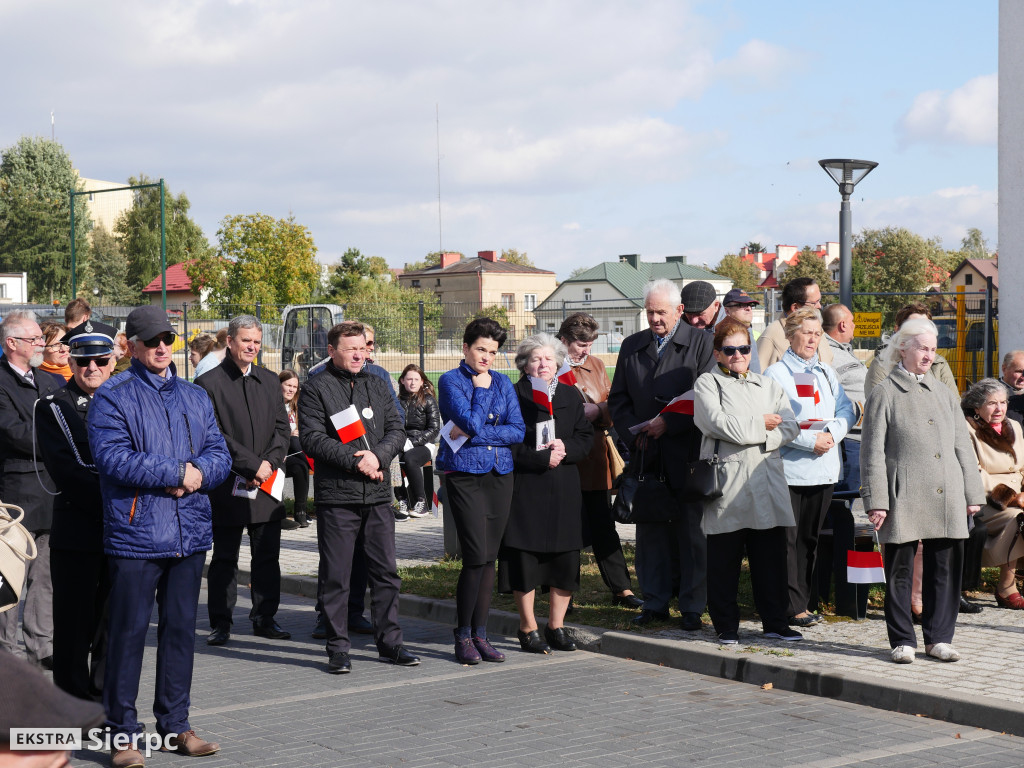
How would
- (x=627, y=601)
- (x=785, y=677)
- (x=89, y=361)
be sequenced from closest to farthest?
(x=89, y=361)
(x=785, y=677)
(x=627, y=601)

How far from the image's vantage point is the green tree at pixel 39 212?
273ft

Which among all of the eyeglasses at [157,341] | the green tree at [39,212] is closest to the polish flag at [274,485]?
the eyeglasses at [157,341]

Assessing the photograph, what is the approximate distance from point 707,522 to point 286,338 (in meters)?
17.7

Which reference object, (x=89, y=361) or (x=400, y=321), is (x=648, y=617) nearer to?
(x=89, y=361)

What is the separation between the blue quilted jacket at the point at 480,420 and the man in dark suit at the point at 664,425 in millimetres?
972

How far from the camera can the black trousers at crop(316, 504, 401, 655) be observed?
24.3 ft

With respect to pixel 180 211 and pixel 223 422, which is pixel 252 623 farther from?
pixel 180 211

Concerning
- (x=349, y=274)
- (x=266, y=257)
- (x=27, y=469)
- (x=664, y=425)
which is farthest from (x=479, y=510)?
(x=349, y=274)

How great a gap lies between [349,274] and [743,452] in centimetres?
6772

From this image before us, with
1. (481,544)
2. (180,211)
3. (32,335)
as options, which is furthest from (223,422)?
(180,211)

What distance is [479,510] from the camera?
743cm

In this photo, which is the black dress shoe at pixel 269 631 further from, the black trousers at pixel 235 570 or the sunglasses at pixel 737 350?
the sunglasses at pixel 737 350

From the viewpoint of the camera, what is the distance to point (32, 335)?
7281 millimetres

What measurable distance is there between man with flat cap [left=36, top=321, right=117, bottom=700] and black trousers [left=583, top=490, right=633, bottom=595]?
3667 mm
